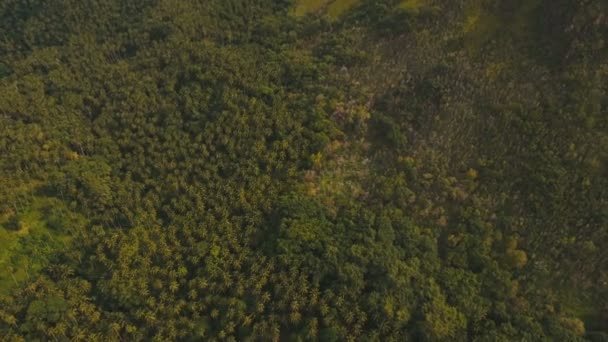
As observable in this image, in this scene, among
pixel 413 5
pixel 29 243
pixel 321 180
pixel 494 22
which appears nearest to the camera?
pixel 29 243

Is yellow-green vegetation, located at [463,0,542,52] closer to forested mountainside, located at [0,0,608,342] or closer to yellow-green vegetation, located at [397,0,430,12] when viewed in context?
forested mountainside, located at [0,0,608,342]

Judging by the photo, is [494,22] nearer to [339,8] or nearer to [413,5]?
[413,5]

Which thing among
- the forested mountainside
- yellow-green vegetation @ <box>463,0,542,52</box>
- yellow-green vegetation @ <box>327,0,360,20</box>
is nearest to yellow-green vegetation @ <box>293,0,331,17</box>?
yellow-green vegetation @ <box>327,0,360,20</box>

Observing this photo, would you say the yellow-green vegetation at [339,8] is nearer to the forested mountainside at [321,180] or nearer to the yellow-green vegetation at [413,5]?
the forested mountainside at [321,180]

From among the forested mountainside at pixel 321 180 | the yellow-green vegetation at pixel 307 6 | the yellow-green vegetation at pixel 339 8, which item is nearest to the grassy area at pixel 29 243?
the forested mountainside at pixel 321 180

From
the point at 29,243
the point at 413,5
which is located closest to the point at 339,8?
the point at 413,5
